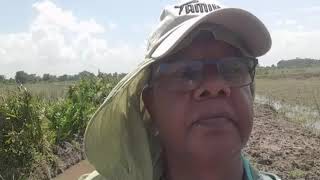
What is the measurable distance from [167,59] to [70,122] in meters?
11.4

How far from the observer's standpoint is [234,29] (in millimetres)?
1754

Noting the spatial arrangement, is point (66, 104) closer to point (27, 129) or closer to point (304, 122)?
point (27, 129)

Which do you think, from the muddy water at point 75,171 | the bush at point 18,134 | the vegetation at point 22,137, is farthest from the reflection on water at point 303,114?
the bush at point 18,134

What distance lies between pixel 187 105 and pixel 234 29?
31cm

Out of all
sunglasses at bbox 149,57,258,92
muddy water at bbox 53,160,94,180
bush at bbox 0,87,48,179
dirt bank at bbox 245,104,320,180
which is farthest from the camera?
muddy water at bbox 53,160,94,180

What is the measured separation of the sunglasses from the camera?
169 cm

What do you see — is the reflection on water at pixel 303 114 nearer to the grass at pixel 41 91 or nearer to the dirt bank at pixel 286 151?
the dirt bank at pixel 286 151

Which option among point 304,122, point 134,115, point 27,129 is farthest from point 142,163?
point 304,122

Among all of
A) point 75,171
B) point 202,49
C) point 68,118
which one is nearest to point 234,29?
point 202,49

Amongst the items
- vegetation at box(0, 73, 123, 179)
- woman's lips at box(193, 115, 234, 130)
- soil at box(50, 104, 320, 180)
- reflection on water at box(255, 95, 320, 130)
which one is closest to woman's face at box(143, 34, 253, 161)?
woman's lips at box(193, 115, 234, 130)

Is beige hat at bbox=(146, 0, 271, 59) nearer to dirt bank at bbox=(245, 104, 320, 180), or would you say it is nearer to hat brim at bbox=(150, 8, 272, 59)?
hat brim at bbox=(150, 8, 272, 59)

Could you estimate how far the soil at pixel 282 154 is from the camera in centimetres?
876

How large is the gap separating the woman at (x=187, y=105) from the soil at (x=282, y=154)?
6705 mm

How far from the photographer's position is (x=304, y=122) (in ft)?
61.3
